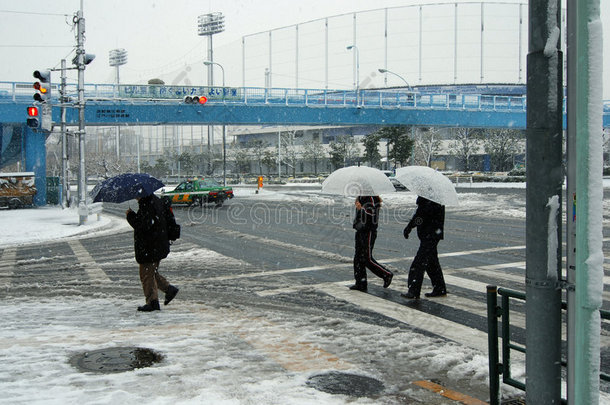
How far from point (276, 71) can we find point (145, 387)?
3743 inches

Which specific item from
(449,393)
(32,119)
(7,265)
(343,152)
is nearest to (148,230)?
(449,393)

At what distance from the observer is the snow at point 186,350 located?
4.71 metres

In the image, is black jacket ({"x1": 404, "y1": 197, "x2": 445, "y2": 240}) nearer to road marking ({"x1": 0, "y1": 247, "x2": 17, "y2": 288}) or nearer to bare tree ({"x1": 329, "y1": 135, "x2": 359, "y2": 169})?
road marking ({"x1": 0, "y1": 247, "x2": 17, "y2": 288})

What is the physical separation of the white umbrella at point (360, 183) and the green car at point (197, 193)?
74.1ft

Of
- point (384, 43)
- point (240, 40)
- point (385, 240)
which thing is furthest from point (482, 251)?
point (240, 40)

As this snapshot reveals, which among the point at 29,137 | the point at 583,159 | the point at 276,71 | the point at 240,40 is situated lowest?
the point at 583,159

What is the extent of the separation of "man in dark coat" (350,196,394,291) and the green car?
74.8 feet

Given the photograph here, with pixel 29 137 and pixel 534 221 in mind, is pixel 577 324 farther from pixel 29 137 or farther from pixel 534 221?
pixel 29 137

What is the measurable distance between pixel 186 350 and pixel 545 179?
4.34m

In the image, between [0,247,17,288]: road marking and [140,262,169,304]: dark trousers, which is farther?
[0,247,17,288]: road marking

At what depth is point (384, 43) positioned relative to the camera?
299ft

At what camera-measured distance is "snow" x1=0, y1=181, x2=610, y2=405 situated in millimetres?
4711

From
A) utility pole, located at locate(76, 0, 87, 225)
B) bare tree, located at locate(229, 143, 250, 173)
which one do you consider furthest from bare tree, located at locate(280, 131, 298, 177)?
utility pole, located at locate(76, 0, 87, 225)

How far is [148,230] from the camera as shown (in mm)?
7492
